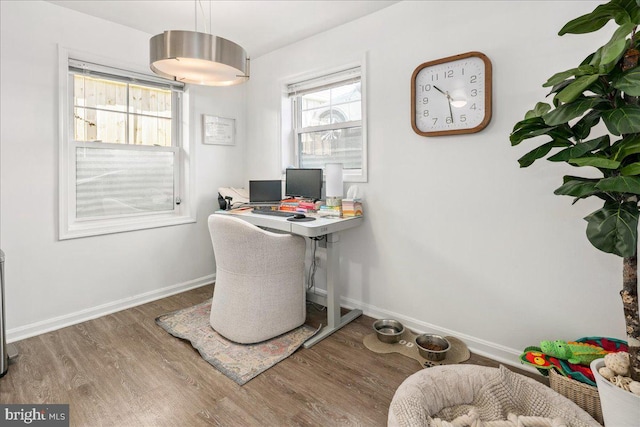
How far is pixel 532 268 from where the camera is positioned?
2.09 metres

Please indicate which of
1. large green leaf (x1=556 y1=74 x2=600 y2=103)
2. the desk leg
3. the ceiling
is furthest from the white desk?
the ceiling

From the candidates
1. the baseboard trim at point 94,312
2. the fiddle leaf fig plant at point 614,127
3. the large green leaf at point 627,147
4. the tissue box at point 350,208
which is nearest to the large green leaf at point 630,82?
→ the fiddle leaf fig plant at point 614,127

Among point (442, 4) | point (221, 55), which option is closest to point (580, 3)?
point (442, 4)

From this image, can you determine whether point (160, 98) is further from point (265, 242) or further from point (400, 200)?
point (400, 200)

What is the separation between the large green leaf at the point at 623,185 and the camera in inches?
46.5

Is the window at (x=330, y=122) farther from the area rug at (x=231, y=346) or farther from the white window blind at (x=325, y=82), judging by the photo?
the area rug at (x=231, y=346)

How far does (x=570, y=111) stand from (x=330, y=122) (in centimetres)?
224

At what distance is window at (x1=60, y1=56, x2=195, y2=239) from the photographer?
2803 mm

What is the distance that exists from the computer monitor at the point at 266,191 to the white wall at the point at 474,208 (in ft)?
2.78

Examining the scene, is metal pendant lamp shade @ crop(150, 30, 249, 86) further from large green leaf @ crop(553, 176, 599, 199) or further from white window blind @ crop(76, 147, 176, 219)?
large green leaf @ crop(553, 176, 599, 199)

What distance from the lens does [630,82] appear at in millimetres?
1177

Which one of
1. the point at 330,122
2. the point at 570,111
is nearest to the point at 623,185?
the point at 570,111

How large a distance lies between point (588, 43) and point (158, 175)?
11.5 ft

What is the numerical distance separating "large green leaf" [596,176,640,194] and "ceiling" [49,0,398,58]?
2092mm
